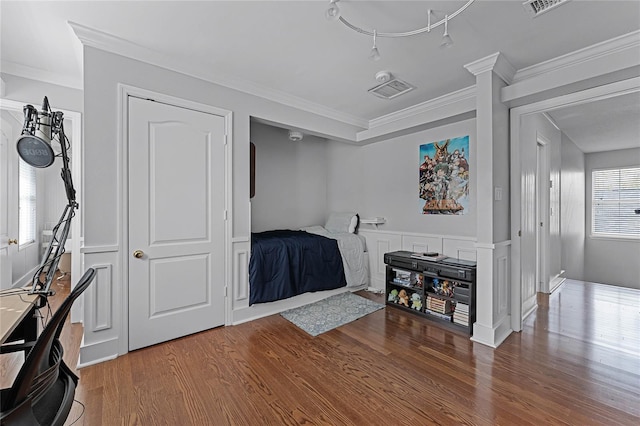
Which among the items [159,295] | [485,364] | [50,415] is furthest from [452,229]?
[50,415]

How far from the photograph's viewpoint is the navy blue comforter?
3.17 meters

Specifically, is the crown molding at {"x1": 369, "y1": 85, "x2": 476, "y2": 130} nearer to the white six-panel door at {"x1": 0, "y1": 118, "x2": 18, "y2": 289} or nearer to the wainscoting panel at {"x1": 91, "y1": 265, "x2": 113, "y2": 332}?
the wainscoting panel at {"x1": 91, "y1": 265, "x2": 113, "y2": 332}

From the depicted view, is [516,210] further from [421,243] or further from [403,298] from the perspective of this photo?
[403,298]

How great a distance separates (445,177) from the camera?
11.9ft

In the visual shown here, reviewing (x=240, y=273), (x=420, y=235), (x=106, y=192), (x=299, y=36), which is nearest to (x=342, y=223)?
(x=420, y=235)

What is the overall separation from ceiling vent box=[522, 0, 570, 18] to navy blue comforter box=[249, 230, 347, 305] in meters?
2.92

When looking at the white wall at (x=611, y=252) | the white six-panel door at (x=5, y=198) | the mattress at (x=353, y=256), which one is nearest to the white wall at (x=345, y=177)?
the mattress at (x=353, y=256)

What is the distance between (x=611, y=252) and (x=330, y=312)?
19.2 feet

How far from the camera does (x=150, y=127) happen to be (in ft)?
8.23

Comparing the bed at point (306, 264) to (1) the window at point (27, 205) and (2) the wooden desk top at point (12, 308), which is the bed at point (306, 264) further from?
(1) the window at point (27, 205)

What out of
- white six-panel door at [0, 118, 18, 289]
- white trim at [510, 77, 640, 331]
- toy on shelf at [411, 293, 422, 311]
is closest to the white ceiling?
white trim at [510, 77, 640, 331]

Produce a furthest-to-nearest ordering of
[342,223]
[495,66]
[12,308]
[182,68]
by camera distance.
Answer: [342,223]
[182,68]
[495,66]
[12,308]

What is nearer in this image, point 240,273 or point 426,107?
point 240,273

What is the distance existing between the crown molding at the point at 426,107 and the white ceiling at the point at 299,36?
0.43 ft
